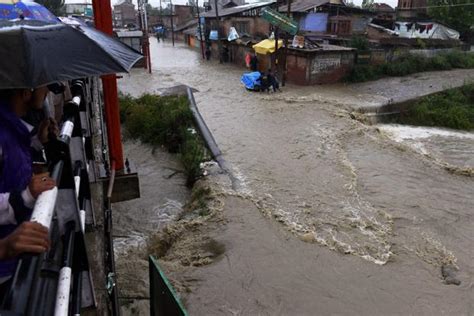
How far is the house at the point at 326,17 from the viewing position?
29.9 meters

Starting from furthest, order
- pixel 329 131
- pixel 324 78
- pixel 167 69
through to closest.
Answer: pixel 167 69 → pixel 324 78 → pixel 329 131

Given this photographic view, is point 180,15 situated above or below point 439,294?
above

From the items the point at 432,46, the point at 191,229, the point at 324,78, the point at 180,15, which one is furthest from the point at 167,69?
the point at 180,15

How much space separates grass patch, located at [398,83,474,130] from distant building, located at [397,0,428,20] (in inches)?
849

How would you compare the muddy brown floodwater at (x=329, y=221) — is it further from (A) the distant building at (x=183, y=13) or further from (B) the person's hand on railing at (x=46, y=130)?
(A) the distant building at (x=183, y=13)

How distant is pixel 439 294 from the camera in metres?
6.05

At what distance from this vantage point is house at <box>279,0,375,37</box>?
29938 mm

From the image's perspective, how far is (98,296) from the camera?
301cm

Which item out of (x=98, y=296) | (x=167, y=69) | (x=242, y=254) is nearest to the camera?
(x=98, y=296)

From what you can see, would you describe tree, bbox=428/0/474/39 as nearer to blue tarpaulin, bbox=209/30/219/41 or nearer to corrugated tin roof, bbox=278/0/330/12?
corrugated tin roof, bbox=278/0/330/12

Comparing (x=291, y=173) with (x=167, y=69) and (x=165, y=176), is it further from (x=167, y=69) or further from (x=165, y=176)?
(x=167, y=69)

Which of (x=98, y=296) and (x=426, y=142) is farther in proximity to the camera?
(x=426, y=142)

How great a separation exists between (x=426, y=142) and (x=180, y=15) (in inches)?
2231

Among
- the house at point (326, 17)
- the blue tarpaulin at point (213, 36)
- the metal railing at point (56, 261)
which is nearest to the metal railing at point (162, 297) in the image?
the metal railing at point (56, 261)
